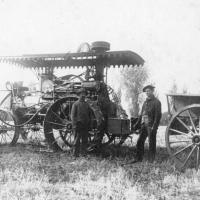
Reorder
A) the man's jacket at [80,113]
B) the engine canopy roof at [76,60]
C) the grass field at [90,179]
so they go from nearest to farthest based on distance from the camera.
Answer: the grass field at [90,179], the man's jacket at [80,113], the engine canopy roof at [76,60]

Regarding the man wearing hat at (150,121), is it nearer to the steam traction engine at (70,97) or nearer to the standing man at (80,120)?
the steam traction engine at (70,97)

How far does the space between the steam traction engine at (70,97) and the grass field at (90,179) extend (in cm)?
92

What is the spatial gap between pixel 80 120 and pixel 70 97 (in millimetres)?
828

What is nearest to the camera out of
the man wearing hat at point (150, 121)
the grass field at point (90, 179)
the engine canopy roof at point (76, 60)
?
the grass field at point (90, 179)

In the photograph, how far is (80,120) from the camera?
327 inches

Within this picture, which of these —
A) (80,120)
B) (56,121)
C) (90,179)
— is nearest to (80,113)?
(80,120)

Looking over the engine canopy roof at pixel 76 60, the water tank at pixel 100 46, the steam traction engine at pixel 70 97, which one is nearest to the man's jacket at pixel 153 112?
the steam traction engine at pixel 70 97

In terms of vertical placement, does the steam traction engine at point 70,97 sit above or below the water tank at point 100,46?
below

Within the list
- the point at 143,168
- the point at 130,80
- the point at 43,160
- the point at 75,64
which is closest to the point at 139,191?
the point at 143,168

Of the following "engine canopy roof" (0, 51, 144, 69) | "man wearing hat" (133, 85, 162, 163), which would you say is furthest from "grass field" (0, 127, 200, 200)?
"engine canopy roof" (0, 51, 144, 69)

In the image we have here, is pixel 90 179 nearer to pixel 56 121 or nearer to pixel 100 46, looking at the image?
pixel 56 121

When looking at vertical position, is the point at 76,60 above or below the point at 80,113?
above

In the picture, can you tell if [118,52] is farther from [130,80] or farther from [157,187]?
[130,80]

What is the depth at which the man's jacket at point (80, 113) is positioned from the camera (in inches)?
326
